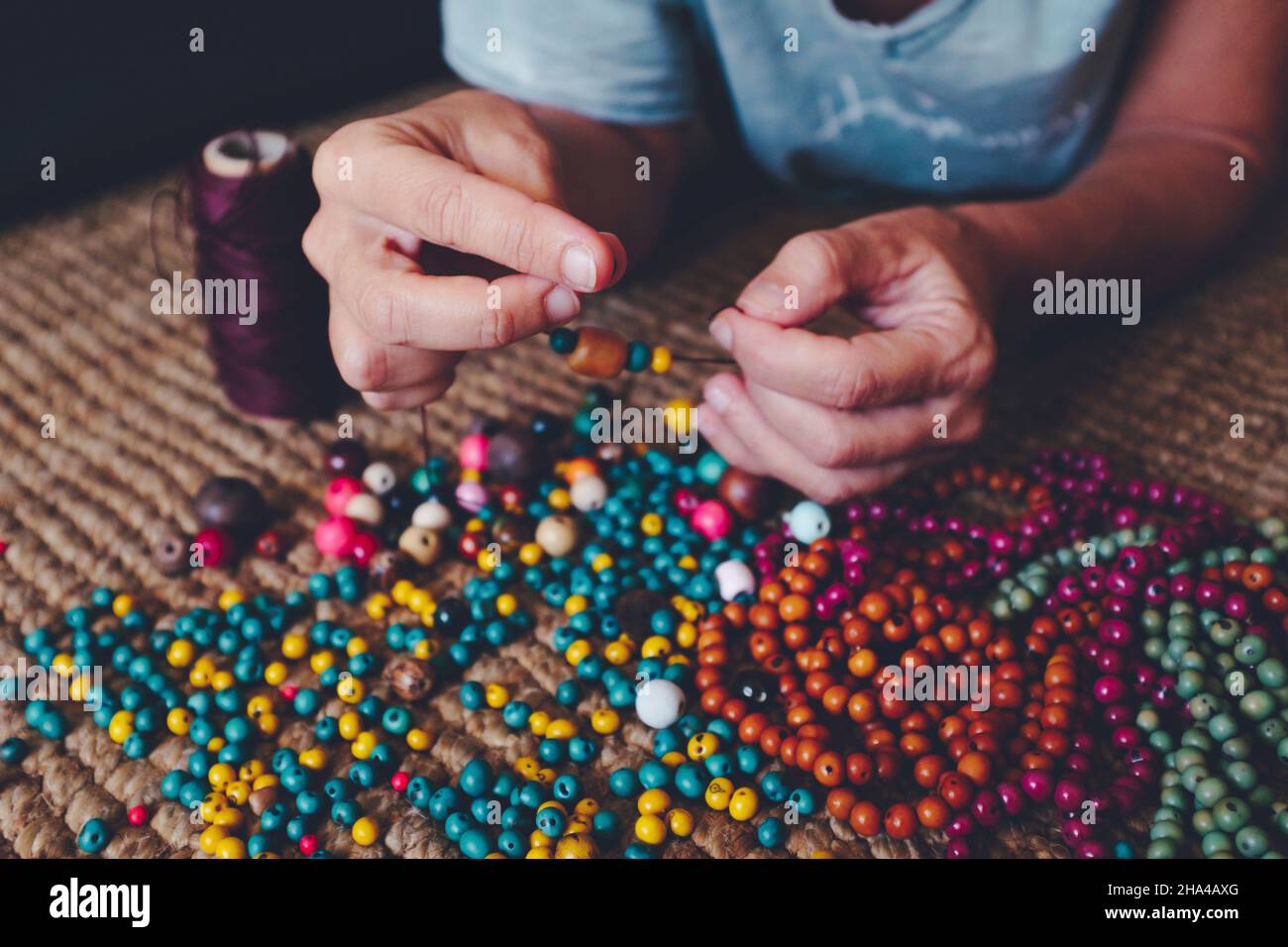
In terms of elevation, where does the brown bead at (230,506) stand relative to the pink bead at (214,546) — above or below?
above

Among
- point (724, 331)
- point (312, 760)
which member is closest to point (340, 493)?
point (312, 760)

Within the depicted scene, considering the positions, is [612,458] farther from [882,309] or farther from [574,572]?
[882,309]

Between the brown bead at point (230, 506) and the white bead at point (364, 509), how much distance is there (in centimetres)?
7

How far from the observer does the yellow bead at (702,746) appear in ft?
2.24

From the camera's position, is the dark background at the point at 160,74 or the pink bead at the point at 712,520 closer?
the pink bead at the point at 712,520

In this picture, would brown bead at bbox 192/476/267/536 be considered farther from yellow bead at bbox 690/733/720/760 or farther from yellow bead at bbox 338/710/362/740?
yellow bead at bbox 690/733/720/760

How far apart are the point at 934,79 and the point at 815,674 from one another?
0.56 meters

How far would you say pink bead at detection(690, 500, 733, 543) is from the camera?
0.82m

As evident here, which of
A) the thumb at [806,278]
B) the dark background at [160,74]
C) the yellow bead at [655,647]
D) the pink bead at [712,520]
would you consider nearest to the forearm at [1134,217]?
the thumb at [806,278]

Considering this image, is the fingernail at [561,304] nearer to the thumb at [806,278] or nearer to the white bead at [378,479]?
the thumb at [806,278]

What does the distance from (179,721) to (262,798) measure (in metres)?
0.10

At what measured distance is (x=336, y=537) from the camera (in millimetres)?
814

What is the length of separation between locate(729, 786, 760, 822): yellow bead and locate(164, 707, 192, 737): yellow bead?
1.26 ft
